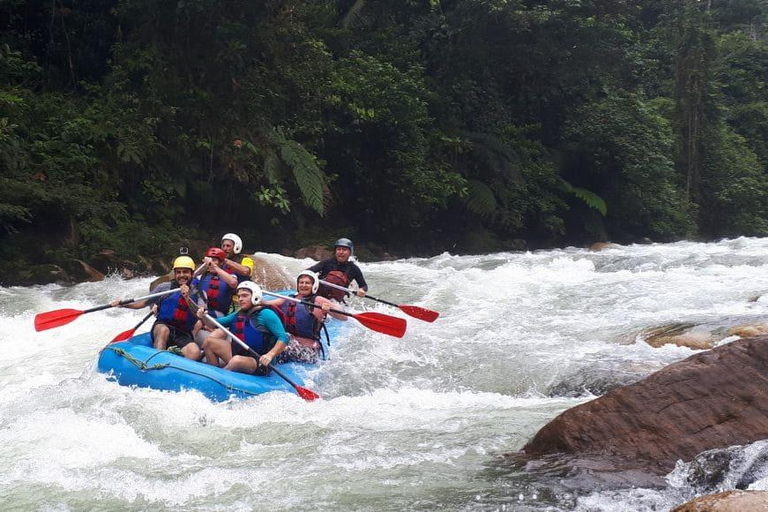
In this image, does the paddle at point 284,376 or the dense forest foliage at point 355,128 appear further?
the dense forest foliage at point 355,128

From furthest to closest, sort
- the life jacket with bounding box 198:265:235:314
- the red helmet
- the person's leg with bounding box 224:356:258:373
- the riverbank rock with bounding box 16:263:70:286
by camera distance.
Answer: the riverbank rock with bounding box 16:263:70:286
the red helmet
the life jacket with bounding box 198:265:235:314
the person's leg with bounding box 224:356:258:373

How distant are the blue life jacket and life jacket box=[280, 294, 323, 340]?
47 centimetres

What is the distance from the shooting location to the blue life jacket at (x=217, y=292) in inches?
247

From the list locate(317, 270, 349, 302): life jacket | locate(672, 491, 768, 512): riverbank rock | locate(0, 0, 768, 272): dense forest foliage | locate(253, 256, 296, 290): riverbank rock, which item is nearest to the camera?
locate(672, 491, 768, 512): riverbank rock

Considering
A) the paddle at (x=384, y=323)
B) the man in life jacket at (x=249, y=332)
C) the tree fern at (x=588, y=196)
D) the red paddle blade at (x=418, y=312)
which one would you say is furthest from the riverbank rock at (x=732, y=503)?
the tree fern at (x=588, y=196)

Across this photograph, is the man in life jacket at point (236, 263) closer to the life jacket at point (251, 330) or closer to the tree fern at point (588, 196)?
the life jacket at point (251, 330)

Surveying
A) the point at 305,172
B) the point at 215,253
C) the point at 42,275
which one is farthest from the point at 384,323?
the point at 305,172

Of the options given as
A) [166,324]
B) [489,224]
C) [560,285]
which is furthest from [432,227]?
[166,324]

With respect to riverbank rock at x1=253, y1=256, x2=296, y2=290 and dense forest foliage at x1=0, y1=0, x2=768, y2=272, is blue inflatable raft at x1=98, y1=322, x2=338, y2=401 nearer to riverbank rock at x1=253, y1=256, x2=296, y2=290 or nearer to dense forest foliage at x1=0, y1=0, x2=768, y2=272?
riverbank rock at x1=253, y1=256, x2=296, y2=290

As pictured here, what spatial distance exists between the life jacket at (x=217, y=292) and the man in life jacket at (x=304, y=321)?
0.37 metres

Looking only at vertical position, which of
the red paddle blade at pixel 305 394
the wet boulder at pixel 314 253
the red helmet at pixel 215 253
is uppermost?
the red helmet at pixel 215 253

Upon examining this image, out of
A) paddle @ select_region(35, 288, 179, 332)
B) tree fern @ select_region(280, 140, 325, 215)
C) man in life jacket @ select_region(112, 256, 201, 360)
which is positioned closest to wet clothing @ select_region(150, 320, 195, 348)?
man in life jacket @ select_region(112, 256, 201, 360)

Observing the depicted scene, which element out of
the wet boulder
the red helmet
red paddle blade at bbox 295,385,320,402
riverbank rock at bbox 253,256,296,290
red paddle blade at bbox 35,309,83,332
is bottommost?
the wet boulder

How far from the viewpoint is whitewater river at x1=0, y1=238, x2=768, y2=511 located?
3678mm
